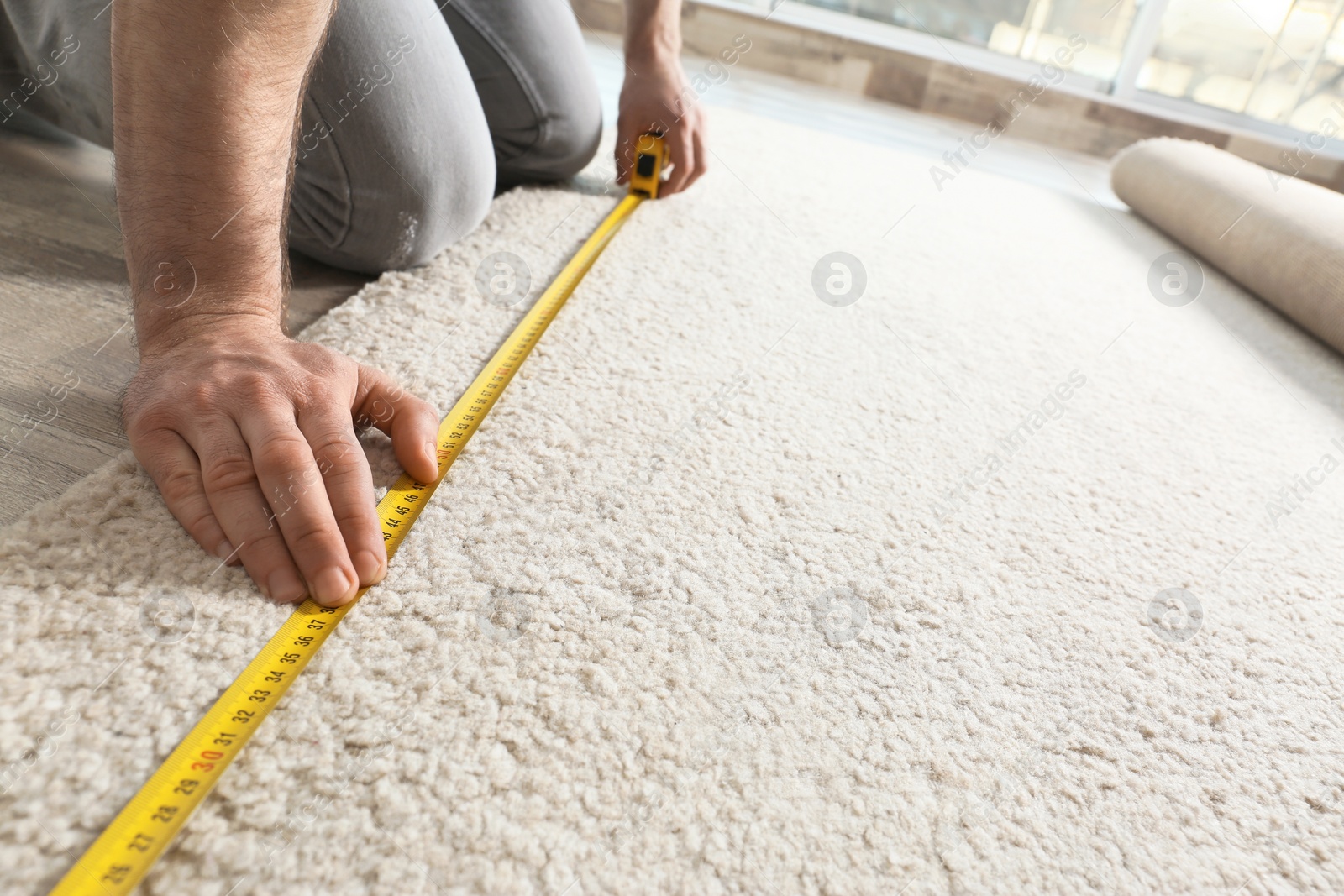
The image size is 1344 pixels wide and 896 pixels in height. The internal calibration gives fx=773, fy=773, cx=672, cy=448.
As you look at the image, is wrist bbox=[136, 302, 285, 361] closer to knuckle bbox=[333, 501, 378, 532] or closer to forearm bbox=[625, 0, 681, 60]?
knuckle bbox=[333, 501, 378, 532]

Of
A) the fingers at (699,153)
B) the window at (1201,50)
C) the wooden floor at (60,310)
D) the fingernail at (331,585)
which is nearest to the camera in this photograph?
the fingernail at (331,585)

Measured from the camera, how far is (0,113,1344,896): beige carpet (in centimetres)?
50

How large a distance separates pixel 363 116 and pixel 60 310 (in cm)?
42

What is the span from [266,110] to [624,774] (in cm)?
67

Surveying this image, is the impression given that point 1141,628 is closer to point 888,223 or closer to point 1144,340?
point 1144,340

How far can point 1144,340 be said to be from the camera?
1354 mm

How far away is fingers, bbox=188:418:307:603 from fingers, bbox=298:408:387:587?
0.05 m

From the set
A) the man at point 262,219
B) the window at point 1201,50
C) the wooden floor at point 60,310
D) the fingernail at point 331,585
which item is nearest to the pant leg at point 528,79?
the man at point 262,219

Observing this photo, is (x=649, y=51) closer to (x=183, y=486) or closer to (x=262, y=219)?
(x=262, y=219)

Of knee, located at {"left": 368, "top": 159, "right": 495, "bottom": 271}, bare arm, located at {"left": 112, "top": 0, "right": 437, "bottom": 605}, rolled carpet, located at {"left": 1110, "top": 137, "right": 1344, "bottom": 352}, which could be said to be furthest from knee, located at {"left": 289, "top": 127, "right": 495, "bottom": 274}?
rolled carpet, located at {"left": 1110, "top": 137, "right": 1344, "bottom": 352}

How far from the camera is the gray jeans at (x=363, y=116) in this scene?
98 cm

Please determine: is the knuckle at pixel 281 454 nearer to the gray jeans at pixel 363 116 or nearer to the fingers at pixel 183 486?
the fingers at pixel 183 486

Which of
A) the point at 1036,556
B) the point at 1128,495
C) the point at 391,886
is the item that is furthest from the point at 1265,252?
the point at 391,886

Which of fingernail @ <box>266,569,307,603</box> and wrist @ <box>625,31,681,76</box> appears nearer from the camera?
fingernail @ <box>266,569,307,603</box>
